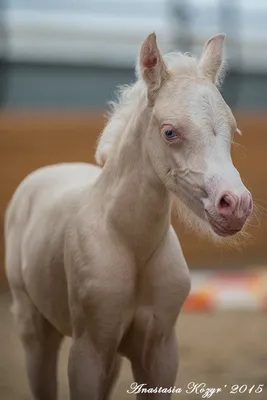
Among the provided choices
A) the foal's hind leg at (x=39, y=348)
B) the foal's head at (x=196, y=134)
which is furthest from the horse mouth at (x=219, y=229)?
the foal's hind leg at (x=39, y=348)

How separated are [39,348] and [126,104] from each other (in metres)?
0.30

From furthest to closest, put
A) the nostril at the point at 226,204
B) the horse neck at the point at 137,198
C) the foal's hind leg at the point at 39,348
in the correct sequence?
the foal's hind leg at the point at 39,348, the horse neck at the point at 137,198, the nostril at the point at 226,204

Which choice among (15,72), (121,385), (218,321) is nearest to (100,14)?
(15,72)

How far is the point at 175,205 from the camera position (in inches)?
31.2

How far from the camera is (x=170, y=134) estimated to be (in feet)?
2.37

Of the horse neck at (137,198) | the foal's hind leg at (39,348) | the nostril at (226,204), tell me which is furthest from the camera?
the foal's hind leg at (39,348)

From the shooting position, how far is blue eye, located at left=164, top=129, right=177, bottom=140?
0.72 m

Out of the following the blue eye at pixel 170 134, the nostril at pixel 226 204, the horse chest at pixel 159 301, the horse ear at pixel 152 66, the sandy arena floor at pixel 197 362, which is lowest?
the sandy arena floor at pixel 197 362

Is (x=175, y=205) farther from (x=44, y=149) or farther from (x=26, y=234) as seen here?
(x=44, y=149)

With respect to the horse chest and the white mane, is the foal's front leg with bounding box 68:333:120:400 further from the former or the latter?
the white mane

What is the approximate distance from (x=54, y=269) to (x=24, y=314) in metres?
0.12

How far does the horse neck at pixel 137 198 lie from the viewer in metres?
0.79

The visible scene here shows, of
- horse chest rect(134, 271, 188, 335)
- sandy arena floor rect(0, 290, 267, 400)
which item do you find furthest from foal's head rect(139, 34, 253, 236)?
sandy arena floor rect(0, 290, 267, 400)

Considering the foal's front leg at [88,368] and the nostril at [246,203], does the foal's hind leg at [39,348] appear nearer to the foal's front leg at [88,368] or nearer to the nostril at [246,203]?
the foal's front leg at [88,368]
